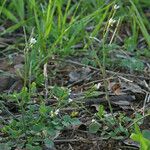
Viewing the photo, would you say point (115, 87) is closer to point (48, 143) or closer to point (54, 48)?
point (54, 48)

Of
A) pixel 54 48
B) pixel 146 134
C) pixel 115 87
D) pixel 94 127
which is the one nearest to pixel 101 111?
pixel 94 127

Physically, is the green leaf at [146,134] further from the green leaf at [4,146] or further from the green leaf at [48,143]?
the green leaf at [4,146]

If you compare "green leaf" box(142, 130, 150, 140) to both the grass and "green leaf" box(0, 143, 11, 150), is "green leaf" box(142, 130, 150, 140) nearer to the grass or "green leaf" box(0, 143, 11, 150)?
the grass

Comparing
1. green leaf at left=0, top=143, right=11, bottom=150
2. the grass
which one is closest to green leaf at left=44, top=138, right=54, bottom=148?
the grass

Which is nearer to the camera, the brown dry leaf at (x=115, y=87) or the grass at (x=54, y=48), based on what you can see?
the grass at (x=54, y=48)

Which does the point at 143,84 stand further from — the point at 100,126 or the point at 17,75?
the point at 17,75

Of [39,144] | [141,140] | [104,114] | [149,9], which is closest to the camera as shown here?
[141,140]

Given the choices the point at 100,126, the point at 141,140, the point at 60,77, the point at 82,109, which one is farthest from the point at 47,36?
the point at 141,140

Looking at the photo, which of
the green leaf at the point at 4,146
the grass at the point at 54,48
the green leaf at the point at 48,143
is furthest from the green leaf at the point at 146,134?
the green leaf at the point at 4,146
